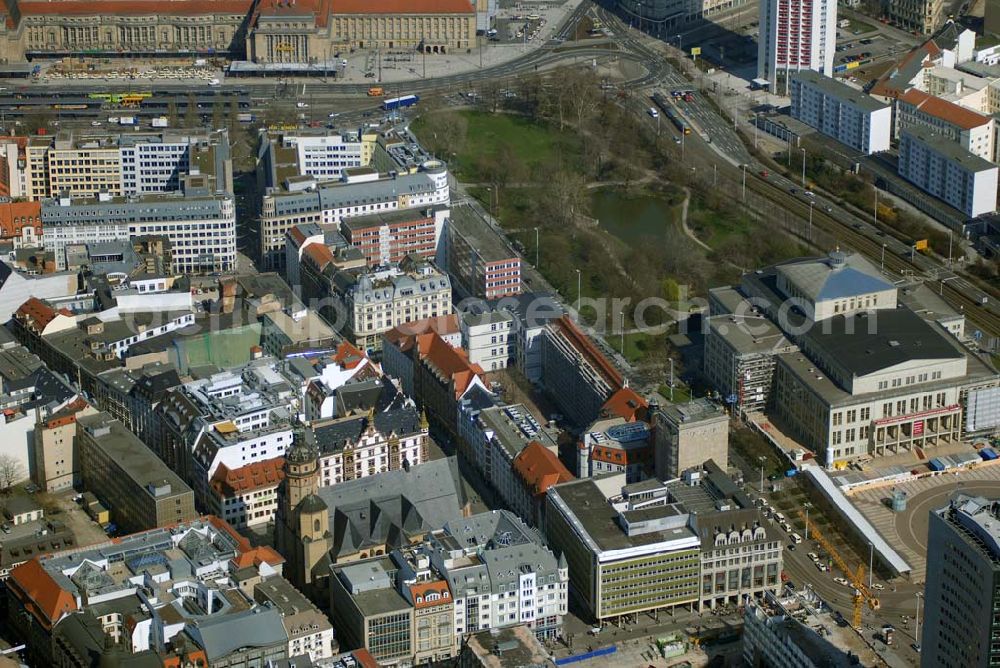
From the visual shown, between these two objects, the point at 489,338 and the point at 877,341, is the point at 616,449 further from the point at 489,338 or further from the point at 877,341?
the point at 877,341

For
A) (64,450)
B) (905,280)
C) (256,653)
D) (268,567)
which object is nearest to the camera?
(256,653)

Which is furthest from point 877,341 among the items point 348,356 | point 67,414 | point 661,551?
point 67,414

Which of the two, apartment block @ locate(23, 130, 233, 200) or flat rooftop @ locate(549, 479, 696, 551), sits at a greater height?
apartment block @ locate(23, 130, 233, 200)

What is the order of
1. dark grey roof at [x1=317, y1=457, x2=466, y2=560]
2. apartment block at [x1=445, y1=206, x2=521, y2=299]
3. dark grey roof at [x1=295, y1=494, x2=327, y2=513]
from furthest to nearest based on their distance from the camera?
apartment block at [x1=445, y1=206, x2=521, y2=299] → dark grey roof at [x1=317, y1=457, x2=466, y2=560] → dark grey roof at [x1=295, y1=494, x2=327, y2=513]

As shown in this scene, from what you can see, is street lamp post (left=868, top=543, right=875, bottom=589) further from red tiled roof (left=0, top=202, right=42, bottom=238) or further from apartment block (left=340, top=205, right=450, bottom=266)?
red tiled roof (left=0, top=202, right=42, bottom=238)

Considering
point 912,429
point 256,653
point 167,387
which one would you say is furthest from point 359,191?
point 256,653

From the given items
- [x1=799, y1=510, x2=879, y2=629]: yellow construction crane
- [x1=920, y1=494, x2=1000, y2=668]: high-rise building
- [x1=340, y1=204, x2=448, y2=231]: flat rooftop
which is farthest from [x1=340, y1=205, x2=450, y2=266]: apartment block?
[x1=920, y1=494, x2=1000, y2=668]: high-rise building

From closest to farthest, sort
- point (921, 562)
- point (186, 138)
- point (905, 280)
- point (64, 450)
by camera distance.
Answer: point (921, 562)
point (64, 450)
point (905, 280)
point (186, 138)

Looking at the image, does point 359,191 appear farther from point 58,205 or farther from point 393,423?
point 393,423
